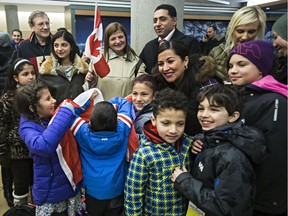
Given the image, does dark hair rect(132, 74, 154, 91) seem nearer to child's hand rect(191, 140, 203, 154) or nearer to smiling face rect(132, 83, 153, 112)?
smiling face rect(132, 83, 153, 112)

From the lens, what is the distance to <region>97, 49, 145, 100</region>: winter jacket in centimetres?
289

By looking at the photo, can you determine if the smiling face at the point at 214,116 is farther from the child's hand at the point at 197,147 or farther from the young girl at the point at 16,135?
the young girl at the point at 16,135

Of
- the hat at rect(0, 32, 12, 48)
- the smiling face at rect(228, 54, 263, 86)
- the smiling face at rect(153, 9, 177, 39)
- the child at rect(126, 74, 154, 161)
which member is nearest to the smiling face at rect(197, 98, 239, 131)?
the smiling face at rect(228, 54, 263, 86)

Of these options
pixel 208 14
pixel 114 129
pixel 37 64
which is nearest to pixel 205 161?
pixel 114 129

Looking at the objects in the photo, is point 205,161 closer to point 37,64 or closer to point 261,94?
point 261,94

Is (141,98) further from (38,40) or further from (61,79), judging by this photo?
(38,40)

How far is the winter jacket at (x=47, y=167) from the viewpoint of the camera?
6.37ft

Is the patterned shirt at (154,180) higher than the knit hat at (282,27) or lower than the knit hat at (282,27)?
lower

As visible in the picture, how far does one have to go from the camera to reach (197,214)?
1677mm

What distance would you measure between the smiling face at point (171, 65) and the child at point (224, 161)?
514 millimetres

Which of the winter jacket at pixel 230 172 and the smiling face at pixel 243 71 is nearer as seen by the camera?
the winter jacket at pixel 230 172

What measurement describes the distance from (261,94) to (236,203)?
66cm

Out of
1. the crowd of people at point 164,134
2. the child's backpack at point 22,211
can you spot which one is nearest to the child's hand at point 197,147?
the crowd of people at point 164,134

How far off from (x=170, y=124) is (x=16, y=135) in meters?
1.63
